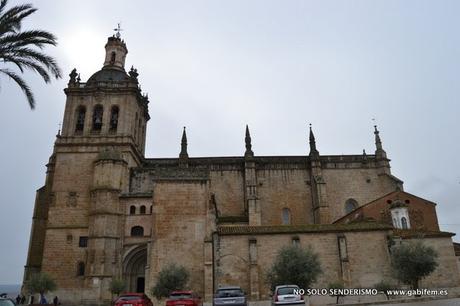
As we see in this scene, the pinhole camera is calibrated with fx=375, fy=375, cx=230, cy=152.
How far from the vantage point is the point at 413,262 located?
2119 centimetres

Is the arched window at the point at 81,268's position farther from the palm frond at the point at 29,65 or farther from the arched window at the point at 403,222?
the arched window at the point at 403,222

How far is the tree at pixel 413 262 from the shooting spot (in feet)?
69.1

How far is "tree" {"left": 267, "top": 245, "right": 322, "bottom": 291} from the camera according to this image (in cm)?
2116

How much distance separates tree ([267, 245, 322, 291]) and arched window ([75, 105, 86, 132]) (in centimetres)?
2377

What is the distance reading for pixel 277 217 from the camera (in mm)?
37156

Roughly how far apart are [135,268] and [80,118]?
15611mm

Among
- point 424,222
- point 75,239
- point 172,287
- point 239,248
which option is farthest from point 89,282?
point 424,222

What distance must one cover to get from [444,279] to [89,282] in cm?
2490

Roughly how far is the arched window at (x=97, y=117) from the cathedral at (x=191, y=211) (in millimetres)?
113

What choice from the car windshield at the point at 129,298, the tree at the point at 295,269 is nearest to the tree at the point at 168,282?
the tree at the point at 295,269

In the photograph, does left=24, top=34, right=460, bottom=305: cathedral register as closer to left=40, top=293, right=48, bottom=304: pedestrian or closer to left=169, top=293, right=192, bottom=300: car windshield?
left=40, top=293, right=48, bottom=304: pedestrian

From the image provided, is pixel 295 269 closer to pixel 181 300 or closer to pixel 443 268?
pixel 181 300

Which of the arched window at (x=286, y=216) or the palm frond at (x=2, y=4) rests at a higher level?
the palm frond at (x=2, y=4)

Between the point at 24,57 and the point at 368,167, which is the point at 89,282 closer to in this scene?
the point at 24,57
